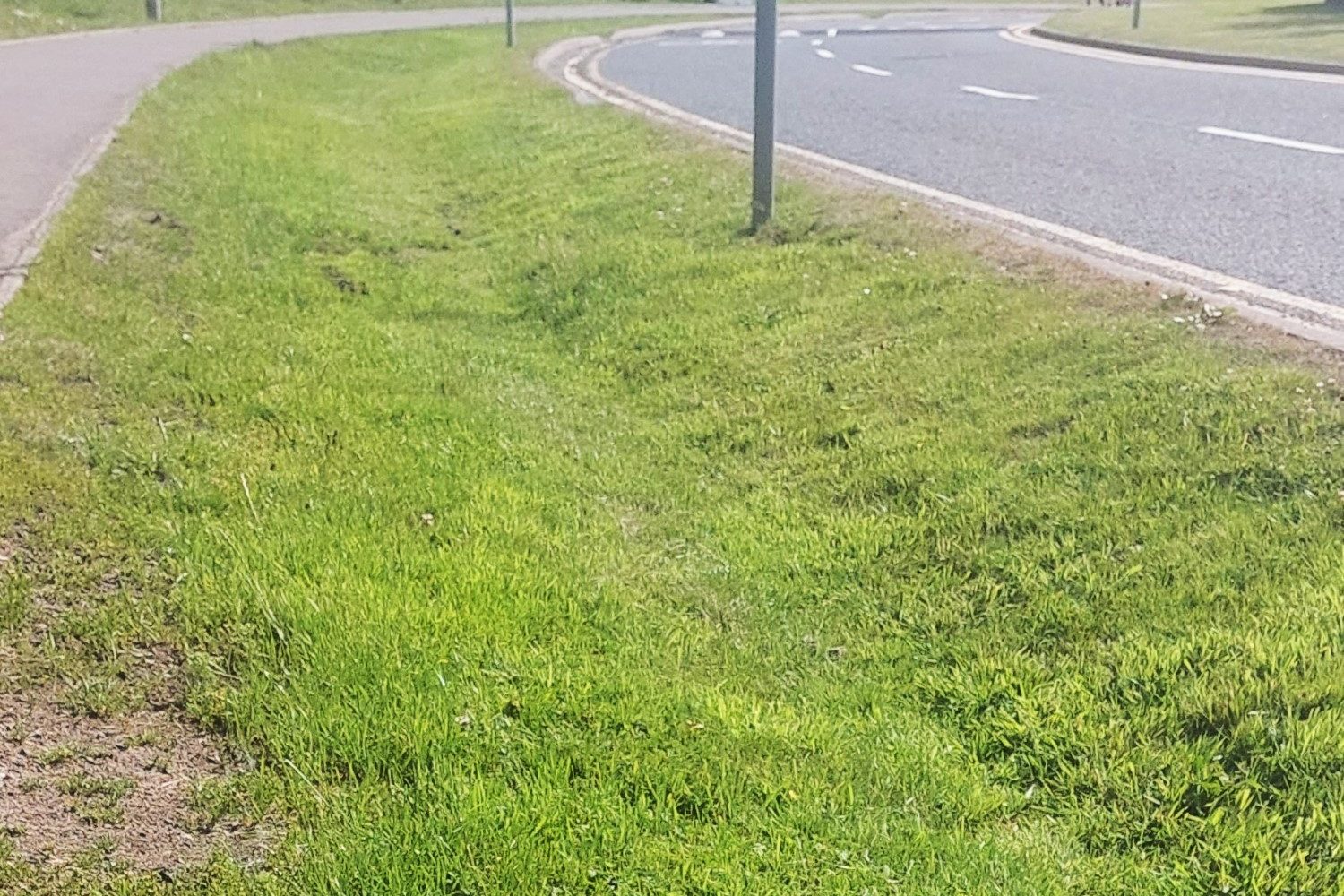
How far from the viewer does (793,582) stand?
364 centimetres

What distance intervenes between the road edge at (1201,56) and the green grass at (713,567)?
Result: 30.9ft

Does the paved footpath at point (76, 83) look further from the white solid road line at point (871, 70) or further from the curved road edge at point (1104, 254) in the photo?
the white solid road line at point (871, 70)

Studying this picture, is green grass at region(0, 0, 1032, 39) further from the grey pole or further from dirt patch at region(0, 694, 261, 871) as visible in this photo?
dirt patch at region(0, 694, 261, 871)

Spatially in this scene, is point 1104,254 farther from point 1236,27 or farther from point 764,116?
point 1236,27

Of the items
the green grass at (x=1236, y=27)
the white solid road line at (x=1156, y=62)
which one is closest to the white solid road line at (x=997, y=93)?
the white solid road line at (x=1156, y=62)

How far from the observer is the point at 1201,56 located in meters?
15.7

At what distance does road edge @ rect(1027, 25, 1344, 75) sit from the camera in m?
13.4

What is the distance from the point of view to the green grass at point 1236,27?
50.1 feet

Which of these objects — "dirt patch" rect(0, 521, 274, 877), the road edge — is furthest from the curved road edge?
the road edge

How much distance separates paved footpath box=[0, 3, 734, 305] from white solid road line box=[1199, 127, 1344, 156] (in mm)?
7711

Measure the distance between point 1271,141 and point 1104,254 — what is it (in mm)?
3915

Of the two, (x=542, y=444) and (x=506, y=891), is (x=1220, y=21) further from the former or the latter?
(x=506, y=891)

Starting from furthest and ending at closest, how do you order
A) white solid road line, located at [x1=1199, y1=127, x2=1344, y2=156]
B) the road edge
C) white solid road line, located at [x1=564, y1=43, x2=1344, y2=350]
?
the road edge, white solid road line, located at [x1=1199, y1=127, x2=1344, y2=156], white solid road line, located at [x1=564, y1=43, x2=1344, y2=350]

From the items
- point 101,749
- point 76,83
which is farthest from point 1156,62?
point 101,749
